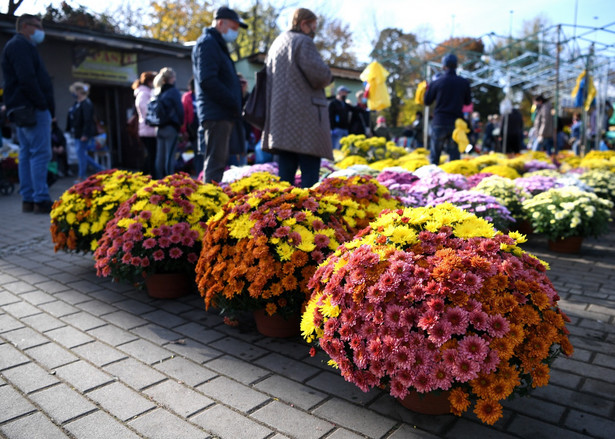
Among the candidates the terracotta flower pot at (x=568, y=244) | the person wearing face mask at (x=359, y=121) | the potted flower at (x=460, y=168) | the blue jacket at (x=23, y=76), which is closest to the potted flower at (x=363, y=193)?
the terracotta flower pot at (x=568, y=244)

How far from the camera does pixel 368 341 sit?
1.92 metres

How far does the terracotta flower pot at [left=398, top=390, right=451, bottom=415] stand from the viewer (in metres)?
1.97

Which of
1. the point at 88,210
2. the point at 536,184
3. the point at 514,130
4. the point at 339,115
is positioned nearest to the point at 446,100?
the point at 536,184

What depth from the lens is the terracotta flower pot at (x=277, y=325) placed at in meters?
2.79

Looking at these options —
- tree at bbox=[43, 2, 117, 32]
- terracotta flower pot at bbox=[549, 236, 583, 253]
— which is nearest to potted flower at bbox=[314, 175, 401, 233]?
terracotta flower pot at bbox=[549, 236, 583, 253]

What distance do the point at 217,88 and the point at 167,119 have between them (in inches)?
91.3

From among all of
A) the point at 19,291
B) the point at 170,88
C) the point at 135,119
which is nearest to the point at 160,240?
the point at 19,291

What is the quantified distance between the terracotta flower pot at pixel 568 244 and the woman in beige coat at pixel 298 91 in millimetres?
2526

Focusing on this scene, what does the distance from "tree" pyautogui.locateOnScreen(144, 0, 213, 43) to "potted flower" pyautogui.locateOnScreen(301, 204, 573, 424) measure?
26.6 m

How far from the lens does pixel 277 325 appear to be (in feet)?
9.21

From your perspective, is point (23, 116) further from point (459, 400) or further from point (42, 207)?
point (459, 400)

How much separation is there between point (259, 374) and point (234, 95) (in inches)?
134

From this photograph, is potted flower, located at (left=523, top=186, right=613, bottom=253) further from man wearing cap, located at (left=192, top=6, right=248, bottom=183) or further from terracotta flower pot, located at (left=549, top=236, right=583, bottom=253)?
man wearing cap, located at (left=192, top=6, right=248, bottom=183)

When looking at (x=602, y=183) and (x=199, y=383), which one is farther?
(x=602, y=183)
